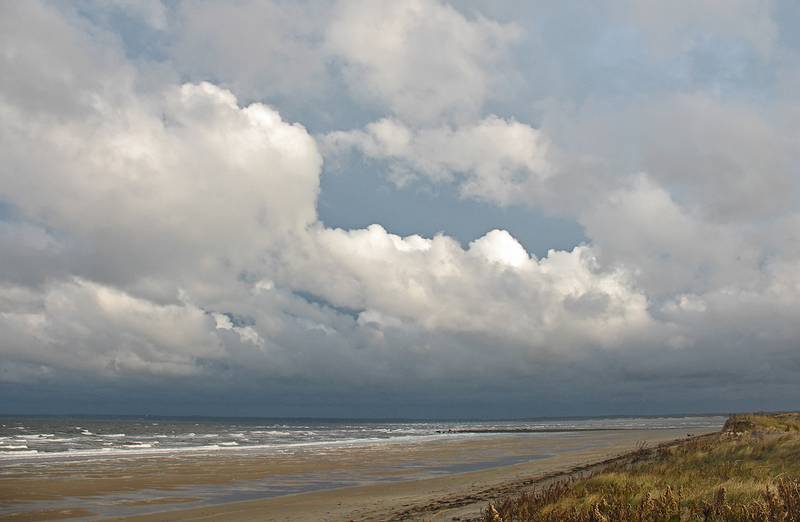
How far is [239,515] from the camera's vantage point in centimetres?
1906

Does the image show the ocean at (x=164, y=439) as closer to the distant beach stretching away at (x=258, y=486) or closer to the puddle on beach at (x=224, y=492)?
the distant beach stretching away at (x=258, y=486)

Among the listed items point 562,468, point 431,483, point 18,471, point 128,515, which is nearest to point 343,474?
point 431,483

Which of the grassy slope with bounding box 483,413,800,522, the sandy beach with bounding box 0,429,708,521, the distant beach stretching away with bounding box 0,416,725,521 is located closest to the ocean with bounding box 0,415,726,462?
the distant beach stretching away with bounding box 0,416,725,521

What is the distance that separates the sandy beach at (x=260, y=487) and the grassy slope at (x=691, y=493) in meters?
3.30

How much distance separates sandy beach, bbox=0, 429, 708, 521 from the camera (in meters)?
19.3

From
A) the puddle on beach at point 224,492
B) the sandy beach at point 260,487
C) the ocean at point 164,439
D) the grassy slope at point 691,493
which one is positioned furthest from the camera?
the ocean at point 164,439

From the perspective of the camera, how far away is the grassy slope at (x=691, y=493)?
36.4 ft

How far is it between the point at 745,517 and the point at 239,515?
1441cm

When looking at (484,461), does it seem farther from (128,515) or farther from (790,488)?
(790,488)

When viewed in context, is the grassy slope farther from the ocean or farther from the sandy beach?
the ocean

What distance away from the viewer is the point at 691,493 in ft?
45.5

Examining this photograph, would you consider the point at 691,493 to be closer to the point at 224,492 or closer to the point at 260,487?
the point at 224,492

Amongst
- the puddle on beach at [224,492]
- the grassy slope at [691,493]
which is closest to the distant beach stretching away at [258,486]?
the puddle on beach at [224,492]

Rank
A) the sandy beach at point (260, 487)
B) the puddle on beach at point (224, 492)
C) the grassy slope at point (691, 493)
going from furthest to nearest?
the puddle on beach at point (224, 492) < the sandy beach at point (260, 487) < the grassy slope at point (691, 493)
